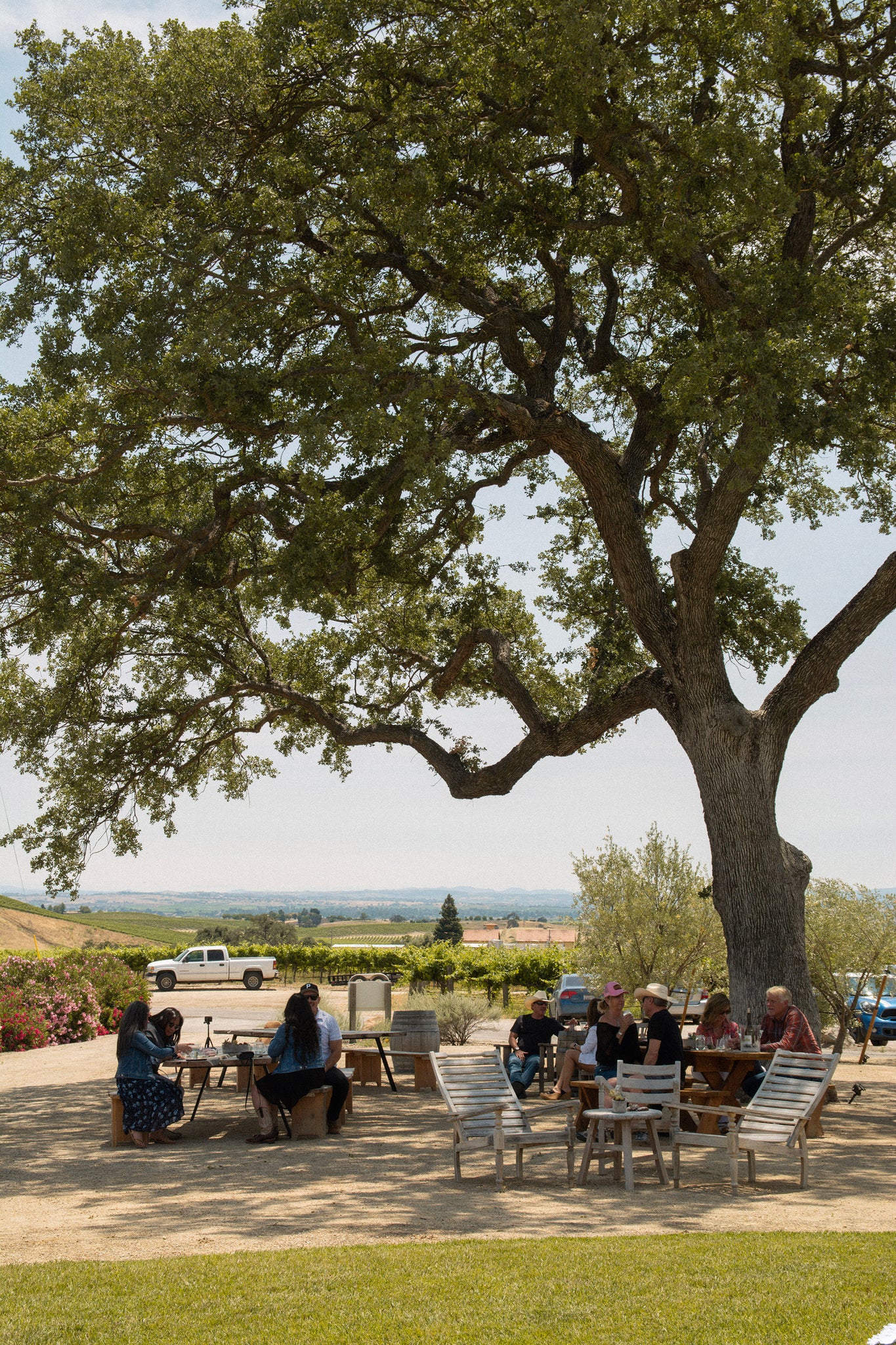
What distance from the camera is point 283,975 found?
150 feet

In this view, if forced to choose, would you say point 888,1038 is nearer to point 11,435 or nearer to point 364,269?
point 364,269

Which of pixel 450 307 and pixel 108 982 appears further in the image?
pixel 108 982

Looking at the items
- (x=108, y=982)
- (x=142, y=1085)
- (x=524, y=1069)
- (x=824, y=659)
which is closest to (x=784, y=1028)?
(x=524, y=1069)

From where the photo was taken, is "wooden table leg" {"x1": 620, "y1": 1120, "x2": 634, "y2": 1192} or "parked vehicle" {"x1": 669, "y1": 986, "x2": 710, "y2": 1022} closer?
"wooden table leg" {"x1": 620, "y1": 1120, "x2": 634, "y2": 1192}

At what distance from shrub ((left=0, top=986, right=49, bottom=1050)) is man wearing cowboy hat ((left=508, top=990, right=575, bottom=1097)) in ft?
33.2

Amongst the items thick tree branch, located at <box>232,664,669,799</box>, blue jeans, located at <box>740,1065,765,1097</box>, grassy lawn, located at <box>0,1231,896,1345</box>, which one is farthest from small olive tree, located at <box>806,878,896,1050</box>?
grassy lawn, located at <box>0,1231,896,1345</box>

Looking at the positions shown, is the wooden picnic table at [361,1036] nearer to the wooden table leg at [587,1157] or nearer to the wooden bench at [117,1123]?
the wooden bench at [117,1123]

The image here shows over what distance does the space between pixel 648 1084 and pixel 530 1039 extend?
15.6 feet

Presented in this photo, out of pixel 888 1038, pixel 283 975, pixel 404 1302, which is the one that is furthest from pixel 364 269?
pixel 283 975

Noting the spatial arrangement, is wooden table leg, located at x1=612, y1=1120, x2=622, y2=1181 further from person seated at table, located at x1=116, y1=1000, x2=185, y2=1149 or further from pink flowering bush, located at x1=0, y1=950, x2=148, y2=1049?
pink flowering bush, located at x1=0, y1=950, x2=148, y2=1049

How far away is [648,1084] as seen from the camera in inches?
320

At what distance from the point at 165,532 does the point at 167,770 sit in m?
5.91

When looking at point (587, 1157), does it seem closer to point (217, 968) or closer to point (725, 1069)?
point (725, 1069)

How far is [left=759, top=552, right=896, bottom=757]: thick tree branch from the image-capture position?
40.4 feet
